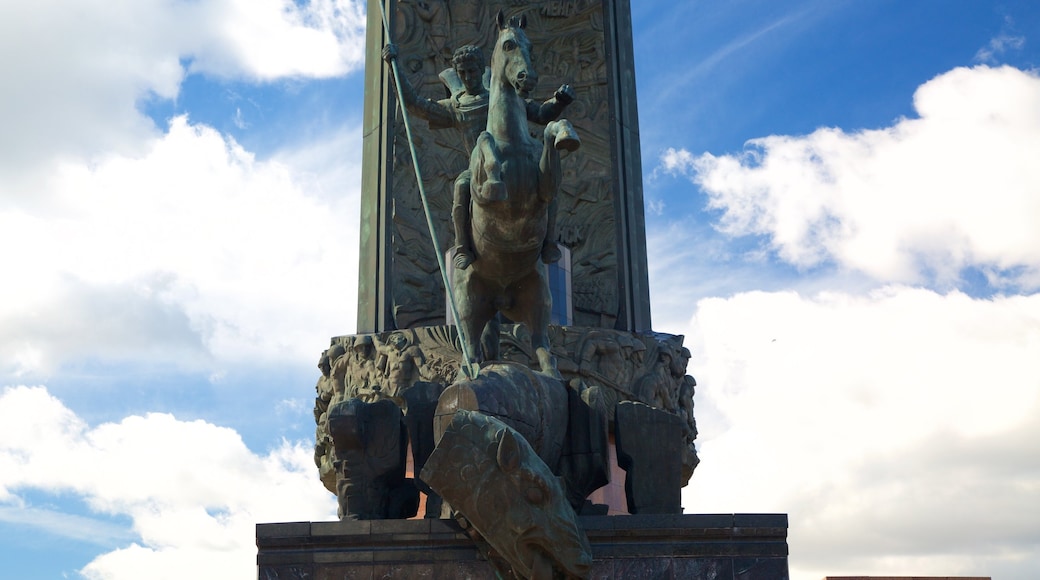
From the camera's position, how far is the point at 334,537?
9.91 meters

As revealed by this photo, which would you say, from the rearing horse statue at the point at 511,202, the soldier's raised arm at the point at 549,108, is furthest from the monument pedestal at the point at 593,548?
the soldier's raised arm at the point at 549,108

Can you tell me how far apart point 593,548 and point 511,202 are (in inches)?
119

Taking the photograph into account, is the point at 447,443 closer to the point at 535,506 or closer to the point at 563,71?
the point at 535,506

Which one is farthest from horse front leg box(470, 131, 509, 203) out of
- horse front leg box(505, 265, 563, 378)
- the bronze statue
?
horse front leg box(505, 265, 563, 378)

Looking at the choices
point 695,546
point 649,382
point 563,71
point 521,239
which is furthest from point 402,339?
point 695,546

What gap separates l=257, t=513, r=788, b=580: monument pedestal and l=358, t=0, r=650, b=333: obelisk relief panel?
871 centimetres

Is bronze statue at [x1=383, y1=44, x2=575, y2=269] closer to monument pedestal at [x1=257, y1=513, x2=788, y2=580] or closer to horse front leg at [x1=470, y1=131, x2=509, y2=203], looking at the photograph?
horse front leg at [x1=470, y1=131, x2=509, y2=203]

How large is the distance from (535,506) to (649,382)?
9161mm

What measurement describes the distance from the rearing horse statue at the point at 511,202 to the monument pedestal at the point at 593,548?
2304 mm

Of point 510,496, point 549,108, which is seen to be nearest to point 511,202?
point 549,108

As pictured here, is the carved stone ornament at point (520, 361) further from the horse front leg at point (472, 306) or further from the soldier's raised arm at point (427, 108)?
the soldier's raised arm at point (427, 108)

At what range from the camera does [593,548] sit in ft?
31.8

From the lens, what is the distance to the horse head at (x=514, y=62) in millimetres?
10820

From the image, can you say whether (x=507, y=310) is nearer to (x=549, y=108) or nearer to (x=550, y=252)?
(x=550, y=252)
